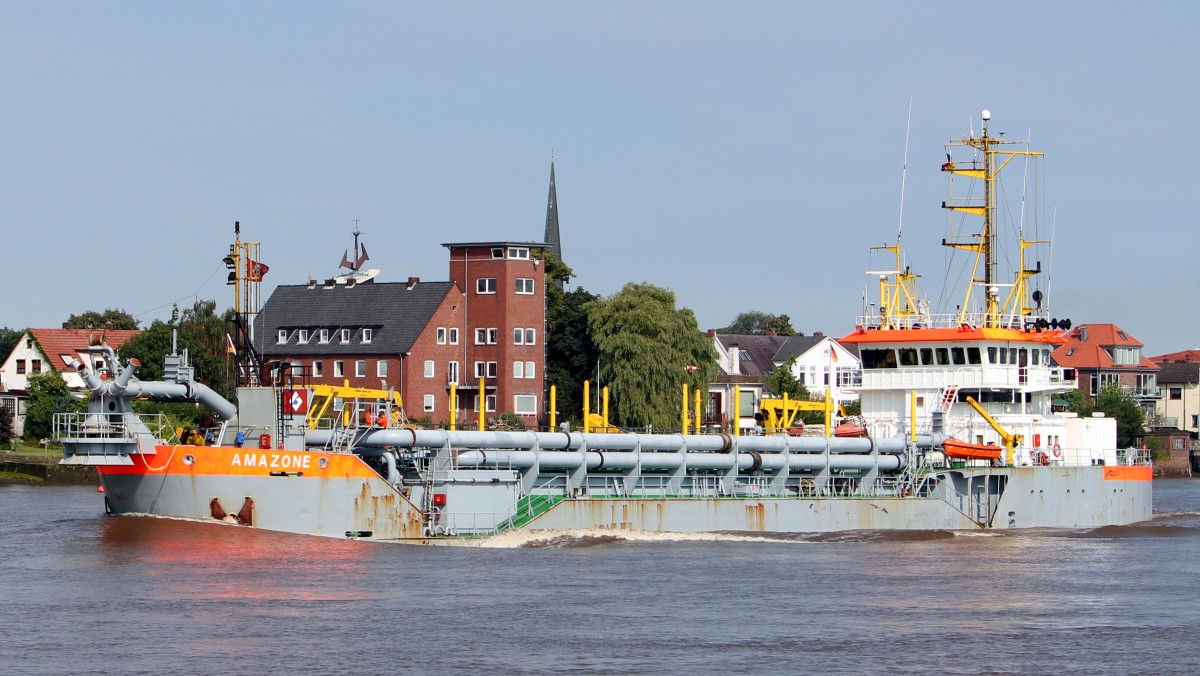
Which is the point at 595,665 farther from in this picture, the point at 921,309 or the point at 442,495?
the point at 921,309

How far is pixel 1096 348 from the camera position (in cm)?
13025

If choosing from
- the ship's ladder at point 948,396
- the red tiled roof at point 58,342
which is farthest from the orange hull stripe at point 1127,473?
the red tiled roof at point 58,342

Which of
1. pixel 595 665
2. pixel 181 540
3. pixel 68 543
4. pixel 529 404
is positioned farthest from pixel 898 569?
pixel 529 404

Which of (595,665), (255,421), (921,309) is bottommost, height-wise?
(595,665)

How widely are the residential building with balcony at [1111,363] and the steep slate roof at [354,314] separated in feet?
191

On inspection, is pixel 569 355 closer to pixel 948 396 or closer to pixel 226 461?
pixel 948 396

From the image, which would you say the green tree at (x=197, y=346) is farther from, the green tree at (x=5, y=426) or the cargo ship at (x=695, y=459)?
the cargo ship at (x=695, y=459)

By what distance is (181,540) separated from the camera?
3875 cm

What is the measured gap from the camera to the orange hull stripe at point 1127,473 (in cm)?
5350

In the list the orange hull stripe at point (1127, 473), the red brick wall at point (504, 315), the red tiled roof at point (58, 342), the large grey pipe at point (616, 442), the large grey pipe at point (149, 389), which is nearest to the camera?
the large grey pipe at point (149, 389)

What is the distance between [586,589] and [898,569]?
9.67m

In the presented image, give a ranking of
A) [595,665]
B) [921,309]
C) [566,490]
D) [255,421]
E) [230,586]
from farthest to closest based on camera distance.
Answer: [921,309]
[566,490]
[255,421]
[230,586]
[595,665]

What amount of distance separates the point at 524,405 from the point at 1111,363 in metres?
59.1

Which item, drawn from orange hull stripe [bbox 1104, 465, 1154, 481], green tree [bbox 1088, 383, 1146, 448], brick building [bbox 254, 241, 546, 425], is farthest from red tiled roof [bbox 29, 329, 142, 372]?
green tree [bbox 1088, 383, 1146, 448]
